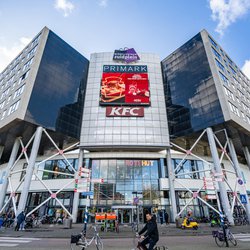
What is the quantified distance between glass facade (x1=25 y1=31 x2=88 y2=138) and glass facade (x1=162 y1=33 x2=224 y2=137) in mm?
18640

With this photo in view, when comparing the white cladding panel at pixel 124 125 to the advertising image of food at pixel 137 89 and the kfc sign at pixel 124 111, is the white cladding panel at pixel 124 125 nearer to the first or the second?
the kfc sign at pixel 124 111

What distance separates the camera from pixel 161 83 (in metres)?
40.2

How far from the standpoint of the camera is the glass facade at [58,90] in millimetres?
30469

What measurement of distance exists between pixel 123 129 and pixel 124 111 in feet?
12.5

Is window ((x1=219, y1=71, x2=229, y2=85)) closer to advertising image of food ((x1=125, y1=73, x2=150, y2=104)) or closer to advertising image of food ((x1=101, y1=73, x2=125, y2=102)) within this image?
advertising image of food ((x1=125, y1=73, x2=150, y2=104))

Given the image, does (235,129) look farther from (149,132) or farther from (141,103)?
(141,103)

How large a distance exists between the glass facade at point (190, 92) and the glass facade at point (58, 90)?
18640 mm

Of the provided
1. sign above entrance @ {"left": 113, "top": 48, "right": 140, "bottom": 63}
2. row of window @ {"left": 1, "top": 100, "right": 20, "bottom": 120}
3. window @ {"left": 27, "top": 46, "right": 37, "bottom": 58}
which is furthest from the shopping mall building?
sign above entrance @ {"left": 113, "top": 48, "right": 140, "bottom": 63}

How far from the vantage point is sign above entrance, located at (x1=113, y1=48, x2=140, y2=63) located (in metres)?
42.4

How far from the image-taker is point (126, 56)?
42.7m

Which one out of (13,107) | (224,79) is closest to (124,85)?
(224,79)

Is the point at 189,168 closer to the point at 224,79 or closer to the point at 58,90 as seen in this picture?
the point at 224,79

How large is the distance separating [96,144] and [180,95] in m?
18.9

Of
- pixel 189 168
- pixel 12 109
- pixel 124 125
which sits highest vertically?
pixel 12 109
